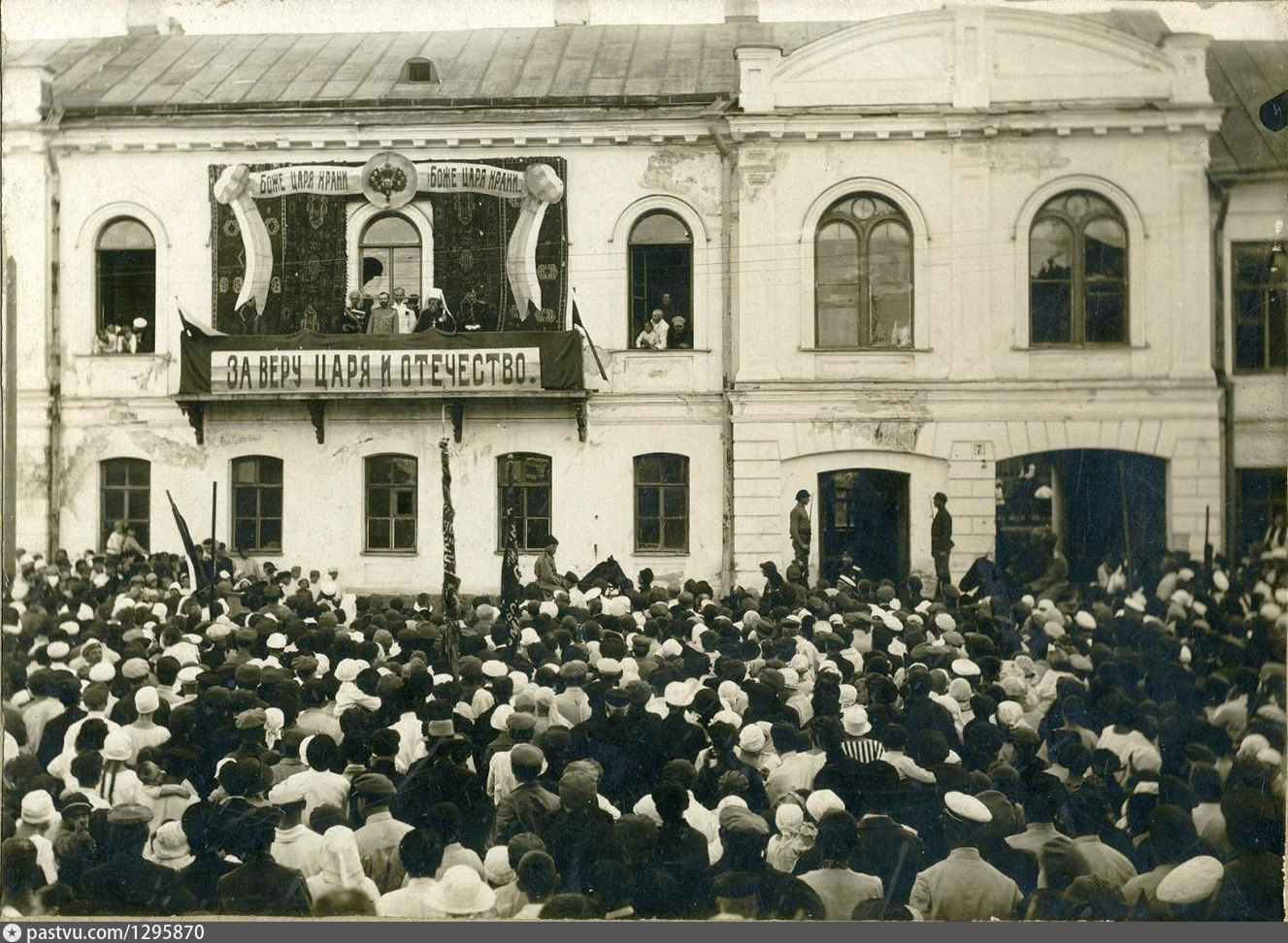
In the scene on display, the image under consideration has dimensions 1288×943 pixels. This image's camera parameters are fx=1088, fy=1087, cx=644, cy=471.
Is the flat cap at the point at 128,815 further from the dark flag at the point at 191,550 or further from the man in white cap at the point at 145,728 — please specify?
the dark flag at the point at 191,550

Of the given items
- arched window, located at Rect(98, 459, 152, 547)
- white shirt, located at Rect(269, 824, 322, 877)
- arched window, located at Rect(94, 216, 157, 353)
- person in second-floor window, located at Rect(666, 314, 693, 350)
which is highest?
arched window, located at Rect(94, 216, 157, 353)

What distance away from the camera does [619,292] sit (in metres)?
8.77

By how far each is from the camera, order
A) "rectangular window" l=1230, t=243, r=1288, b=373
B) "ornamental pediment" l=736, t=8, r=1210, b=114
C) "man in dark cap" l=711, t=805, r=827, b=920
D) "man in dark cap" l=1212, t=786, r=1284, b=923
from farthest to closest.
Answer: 1. "ornamental pediment" l=736, t=8, r=1210, b=114
2. "rectangular window" l=1230, t=243, r=1288, b=373
3. "man in dark cap" l=1212, t=786, r=1284, b=923
4. "man in dark cap" l=711, t=805, r=827, b=920

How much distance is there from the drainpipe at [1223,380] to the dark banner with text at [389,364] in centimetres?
482

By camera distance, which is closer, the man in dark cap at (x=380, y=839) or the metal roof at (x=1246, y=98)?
the man in dark cap at (x=380, y=839)

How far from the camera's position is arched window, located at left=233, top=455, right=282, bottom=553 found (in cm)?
871

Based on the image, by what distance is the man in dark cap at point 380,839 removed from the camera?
6746mm

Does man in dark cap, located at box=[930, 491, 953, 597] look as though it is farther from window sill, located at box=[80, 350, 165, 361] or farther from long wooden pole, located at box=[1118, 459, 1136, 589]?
window sill, located at box=[80, 350, 165, 361]

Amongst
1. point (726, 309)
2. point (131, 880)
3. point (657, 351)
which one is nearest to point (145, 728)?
point (131, 880)

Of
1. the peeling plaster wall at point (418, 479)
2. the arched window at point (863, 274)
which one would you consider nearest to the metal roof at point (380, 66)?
the arched window at point (863, 274)

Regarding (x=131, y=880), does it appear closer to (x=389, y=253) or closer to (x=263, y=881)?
(x=263, y=881)

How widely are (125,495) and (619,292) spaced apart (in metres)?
4.31

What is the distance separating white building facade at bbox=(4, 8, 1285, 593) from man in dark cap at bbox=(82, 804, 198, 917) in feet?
8.36

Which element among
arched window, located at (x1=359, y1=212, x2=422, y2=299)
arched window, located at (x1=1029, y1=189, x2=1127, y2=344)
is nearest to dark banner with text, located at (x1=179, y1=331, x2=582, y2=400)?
arched window, located at (x1=359, y1=212, x2=422, y2=299)
